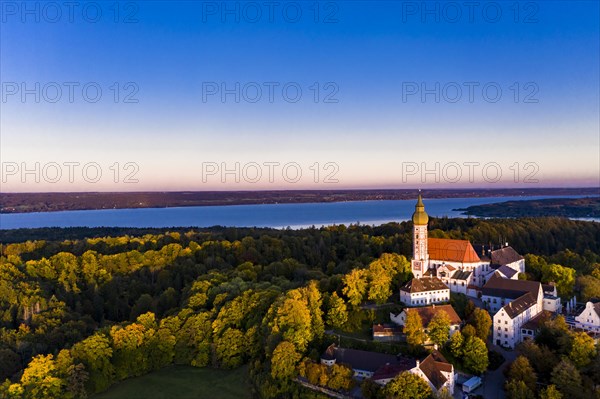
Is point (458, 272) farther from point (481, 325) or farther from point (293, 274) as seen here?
point (293, 274)

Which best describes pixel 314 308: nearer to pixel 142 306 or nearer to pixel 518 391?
pixel 518 391

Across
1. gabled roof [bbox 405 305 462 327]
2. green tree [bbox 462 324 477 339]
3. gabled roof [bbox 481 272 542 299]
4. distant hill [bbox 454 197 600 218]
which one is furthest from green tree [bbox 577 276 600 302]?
distant hill [bbox 454 197 600 218]

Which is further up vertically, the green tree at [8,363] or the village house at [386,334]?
the village house at [386,334]

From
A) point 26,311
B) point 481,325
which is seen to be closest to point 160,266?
point 26,311

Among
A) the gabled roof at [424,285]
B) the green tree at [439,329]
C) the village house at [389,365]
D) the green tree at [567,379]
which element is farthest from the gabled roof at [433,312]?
the green tree at [567,379]

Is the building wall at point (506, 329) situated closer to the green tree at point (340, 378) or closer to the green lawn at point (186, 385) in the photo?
the green tree at point (340, 378)

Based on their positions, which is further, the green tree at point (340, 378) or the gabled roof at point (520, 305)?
the gabled roof at point (520, 305)
